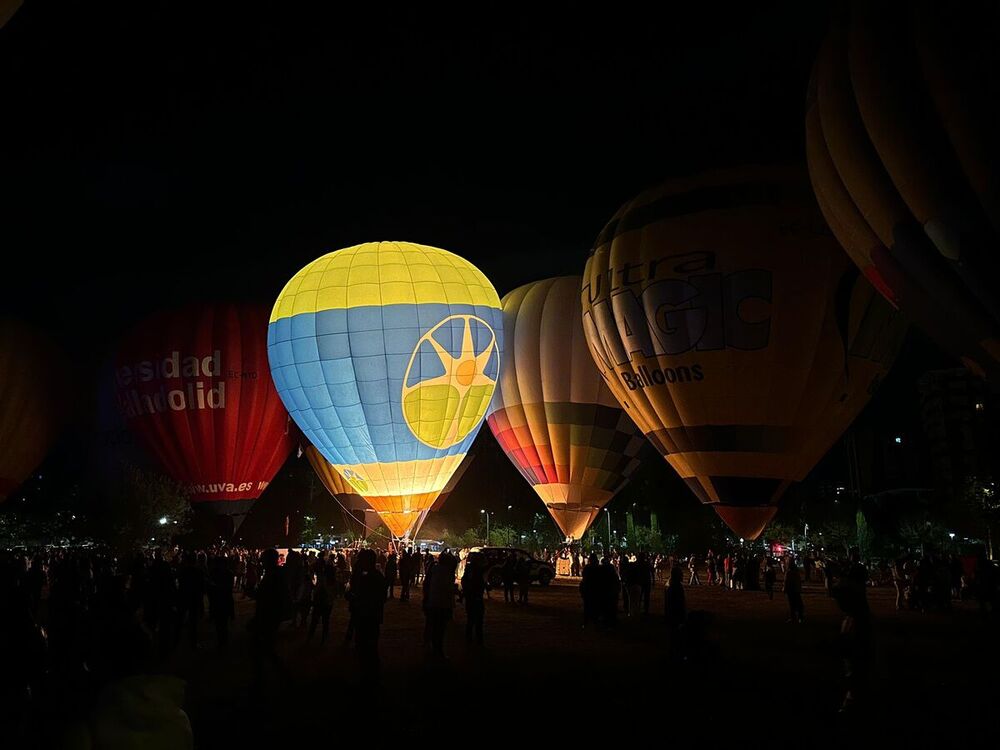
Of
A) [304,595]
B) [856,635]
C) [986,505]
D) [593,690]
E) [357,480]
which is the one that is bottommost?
[593,690]

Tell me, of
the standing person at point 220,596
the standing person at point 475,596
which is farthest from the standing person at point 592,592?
the standing person at point 220,596

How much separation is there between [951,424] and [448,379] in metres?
105

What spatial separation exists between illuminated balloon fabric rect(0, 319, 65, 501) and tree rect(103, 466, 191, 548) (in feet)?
12.6

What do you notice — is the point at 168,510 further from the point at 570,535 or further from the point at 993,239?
the point at 993,239

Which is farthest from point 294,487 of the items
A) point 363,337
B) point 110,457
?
point 363,337

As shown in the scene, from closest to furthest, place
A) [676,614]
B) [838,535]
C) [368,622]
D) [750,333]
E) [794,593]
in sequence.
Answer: [368,622]
[676,614]
[794,593]
[750,333]
[838,535]

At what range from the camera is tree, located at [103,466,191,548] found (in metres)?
34.0

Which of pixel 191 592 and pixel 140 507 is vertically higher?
→ pixel 140 507

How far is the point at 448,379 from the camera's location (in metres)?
23.2

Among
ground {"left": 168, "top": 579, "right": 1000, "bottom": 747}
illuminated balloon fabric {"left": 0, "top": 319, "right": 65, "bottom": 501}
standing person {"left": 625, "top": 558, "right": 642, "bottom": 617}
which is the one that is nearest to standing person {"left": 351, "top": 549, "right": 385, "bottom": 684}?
ground {"left": 168, "top": 579, "right": 1000, "bottom": 747}

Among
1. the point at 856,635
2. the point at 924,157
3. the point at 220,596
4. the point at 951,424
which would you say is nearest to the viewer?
the point at 856,635

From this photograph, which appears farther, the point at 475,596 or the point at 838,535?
the point at 838,535

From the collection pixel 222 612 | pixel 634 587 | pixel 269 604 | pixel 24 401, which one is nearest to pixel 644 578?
pixel 634 587

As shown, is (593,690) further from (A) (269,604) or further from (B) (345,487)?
(B) (345,487)
